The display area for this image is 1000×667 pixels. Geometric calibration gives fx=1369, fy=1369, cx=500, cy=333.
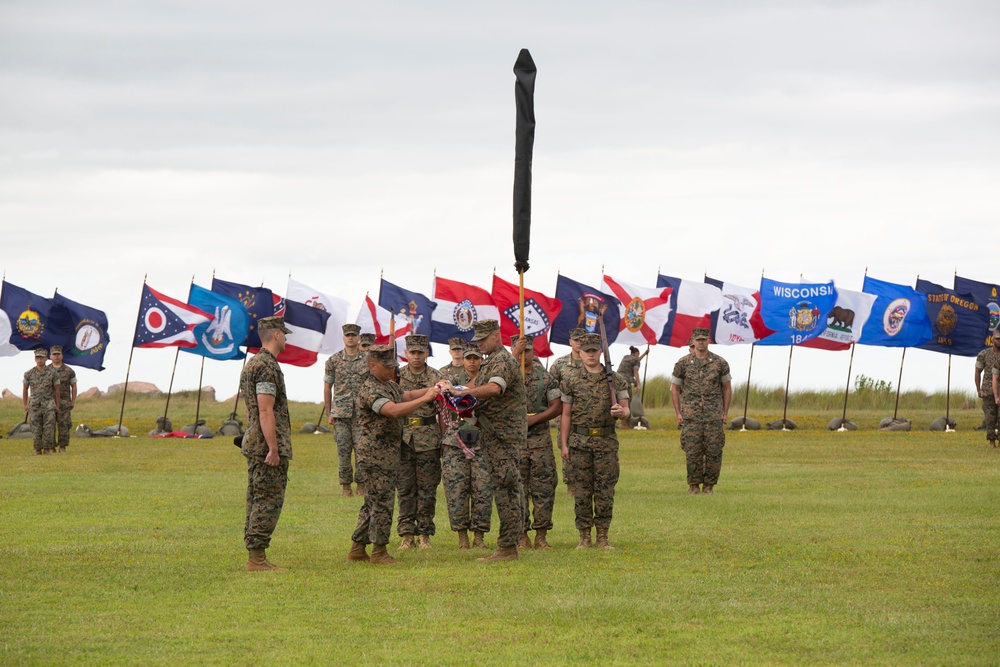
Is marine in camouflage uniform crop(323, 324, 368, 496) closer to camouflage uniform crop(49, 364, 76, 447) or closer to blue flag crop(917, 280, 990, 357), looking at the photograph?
camouflage uniform crop(49, 364, 76, 447)

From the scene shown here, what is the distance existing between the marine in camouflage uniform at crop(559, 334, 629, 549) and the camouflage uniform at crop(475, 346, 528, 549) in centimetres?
104

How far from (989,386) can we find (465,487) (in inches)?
775

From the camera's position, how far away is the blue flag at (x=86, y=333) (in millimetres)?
37094

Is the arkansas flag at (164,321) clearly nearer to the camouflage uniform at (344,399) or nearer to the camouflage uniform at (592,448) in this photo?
the camouflage uniform at (344,399)

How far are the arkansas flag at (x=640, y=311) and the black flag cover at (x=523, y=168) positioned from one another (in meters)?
25.6

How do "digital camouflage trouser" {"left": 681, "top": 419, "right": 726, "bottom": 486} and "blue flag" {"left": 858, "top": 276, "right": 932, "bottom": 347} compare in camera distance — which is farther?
"blue flag" {"left": 858, "top": 276, "right": 932, "bottom": 347}

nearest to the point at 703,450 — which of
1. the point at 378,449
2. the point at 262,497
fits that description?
the point at 378,449

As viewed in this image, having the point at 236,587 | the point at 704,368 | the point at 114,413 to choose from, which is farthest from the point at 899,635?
the point at 114,413

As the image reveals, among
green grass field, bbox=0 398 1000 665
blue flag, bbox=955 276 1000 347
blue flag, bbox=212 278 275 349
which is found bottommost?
green grass field, bbox=0 398 1000 665

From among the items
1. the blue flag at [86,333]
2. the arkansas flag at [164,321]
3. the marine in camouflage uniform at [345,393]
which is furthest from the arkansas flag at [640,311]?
the marine in camouflage uniform at [345,393]

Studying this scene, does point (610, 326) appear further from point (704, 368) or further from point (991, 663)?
point (991, 663)

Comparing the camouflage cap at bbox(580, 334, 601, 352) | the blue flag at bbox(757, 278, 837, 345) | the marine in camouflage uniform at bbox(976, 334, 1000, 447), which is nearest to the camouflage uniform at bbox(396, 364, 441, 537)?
the camouflage cap at bbox(580, 334, 601, 352)

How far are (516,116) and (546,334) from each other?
2503 cm

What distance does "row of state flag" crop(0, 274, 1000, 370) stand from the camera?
125ft
